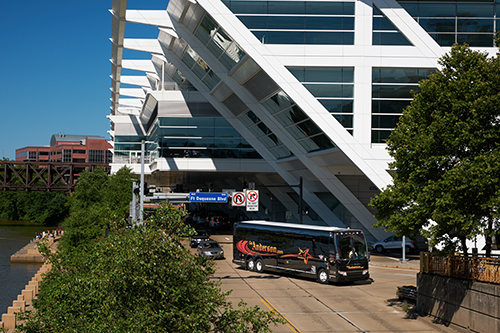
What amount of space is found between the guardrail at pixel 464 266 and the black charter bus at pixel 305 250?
21.3 feet

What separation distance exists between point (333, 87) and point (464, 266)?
21073 mm

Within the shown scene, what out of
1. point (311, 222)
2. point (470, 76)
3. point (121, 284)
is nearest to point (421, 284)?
point (470, 76)

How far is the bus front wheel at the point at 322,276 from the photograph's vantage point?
84.5ft

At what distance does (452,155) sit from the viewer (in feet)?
54.4

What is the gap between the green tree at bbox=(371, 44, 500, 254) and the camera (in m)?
15.1

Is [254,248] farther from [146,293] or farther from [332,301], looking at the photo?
[146,293]

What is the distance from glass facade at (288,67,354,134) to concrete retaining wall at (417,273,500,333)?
→ 1802cm

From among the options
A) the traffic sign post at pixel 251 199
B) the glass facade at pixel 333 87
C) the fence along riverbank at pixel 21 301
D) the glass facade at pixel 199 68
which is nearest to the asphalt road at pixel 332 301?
the traffic sign post at pixel 251 199

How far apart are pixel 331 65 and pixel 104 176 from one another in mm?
30946

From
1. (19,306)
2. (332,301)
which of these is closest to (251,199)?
(332,301)

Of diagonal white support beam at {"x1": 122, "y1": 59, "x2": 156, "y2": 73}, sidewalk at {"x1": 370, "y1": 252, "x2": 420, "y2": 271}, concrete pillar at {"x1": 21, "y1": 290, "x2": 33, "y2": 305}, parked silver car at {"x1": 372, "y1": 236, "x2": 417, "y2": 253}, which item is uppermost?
diagonal white support beam at {"x1": 122, "y1": 59, "x2": 156, "y2": 73}

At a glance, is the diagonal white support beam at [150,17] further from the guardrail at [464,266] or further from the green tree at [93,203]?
the guardrail at [464,266]

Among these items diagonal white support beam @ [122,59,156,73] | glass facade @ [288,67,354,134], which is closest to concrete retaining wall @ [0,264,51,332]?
glass facade @ [288,67,354,134]

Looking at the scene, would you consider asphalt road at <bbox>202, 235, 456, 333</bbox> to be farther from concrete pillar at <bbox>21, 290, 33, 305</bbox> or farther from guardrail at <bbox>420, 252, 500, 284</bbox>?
concrete pillar at <bbox>21, 290, 33, 305</bbox>
